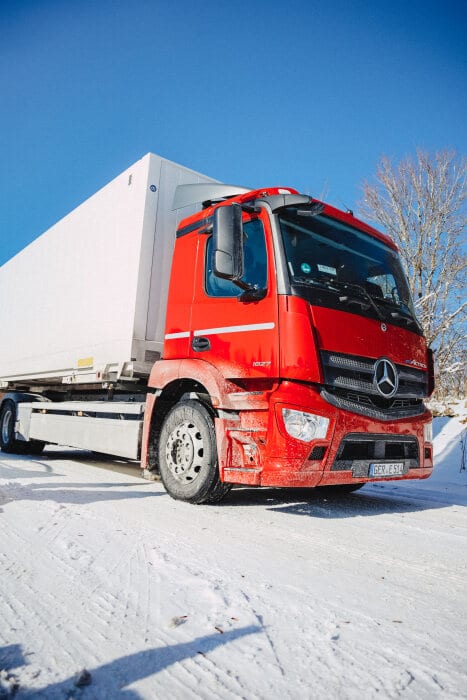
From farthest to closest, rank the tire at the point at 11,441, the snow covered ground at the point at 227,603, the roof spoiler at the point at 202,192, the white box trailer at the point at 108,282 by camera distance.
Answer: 1. the tire at the point at 11,441
2. the white box trailer at the point at 108,282
3. the roof spoiler at the point at 202,192
4. the snow covered ground at the point at 227,603

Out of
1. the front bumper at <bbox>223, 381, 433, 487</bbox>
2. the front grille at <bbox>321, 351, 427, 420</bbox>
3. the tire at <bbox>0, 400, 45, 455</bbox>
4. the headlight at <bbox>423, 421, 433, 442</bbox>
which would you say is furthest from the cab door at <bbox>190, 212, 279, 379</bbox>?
the tire at <bbox>0, 400, 45, 455</bbox>

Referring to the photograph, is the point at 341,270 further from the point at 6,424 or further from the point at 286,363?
the point at 6,424

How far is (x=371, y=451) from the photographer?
12.4 ft

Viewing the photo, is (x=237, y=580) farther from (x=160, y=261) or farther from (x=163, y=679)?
(x=160, y=261)

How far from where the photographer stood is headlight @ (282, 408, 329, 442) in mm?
3389

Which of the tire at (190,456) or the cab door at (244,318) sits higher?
the cab door at (244,318)

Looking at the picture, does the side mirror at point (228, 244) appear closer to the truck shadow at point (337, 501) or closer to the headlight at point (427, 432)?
the truck shadow at point (337, 501)

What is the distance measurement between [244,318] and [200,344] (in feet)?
1.82

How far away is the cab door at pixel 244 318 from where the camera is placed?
3.63m

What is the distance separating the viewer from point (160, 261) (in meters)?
5.16

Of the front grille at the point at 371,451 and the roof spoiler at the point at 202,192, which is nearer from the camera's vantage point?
the front grille at the point at 371,451

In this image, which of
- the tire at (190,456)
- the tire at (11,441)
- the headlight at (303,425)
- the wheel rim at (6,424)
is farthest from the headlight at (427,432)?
the wheel rim at (6,424)

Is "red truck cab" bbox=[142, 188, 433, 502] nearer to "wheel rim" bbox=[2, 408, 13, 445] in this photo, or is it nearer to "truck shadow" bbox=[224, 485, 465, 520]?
"truck shadow" bbox=[224, 485, 465, 520]

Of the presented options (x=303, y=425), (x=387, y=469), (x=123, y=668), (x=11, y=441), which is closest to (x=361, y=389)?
(x=303, y=425)
